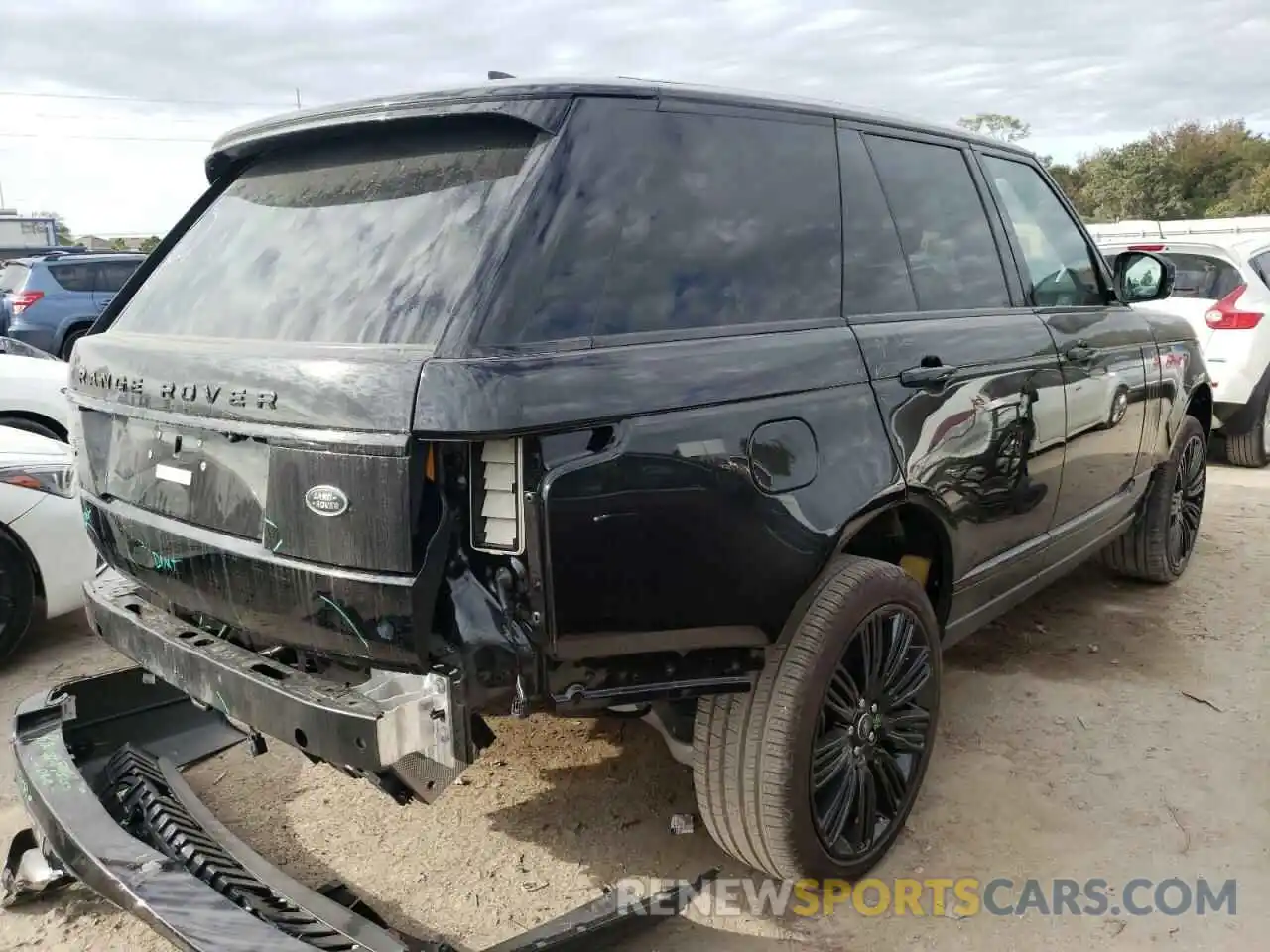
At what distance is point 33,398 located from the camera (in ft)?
19.0

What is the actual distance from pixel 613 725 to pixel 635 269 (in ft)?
6.38

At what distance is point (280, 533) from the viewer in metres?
2.05

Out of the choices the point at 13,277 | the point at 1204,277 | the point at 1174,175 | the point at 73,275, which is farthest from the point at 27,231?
the point at 1174,175

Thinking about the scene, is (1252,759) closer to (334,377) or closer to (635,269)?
(635,269)

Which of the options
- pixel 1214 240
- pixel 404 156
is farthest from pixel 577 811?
pixel 1214 240

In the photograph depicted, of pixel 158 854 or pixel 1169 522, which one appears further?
pixel 1169 522

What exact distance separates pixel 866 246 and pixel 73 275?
1310 centimetres

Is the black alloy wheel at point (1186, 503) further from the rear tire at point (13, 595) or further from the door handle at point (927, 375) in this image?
the rear tire at point (13, 595)

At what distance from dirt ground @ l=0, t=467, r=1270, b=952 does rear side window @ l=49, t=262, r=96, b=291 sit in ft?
34.3

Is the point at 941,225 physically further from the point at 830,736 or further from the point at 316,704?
the point at 316,704

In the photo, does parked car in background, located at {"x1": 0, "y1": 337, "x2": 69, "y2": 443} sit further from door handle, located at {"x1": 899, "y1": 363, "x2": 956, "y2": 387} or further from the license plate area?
door handle, located at {"x1": 899, "y1": 363, "x2": 956, "y2": 387}

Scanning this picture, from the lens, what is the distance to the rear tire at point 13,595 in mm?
4027

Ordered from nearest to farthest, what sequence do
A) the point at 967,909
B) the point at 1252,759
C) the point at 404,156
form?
1. the point at 404,156
2. the point at 967,909
3. the point at 1252,759

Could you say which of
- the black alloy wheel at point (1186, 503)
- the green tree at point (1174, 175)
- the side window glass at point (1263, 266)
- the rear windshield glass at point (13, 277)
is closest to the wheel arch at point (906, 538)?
the black alloy wheel at point (1186, 503)
